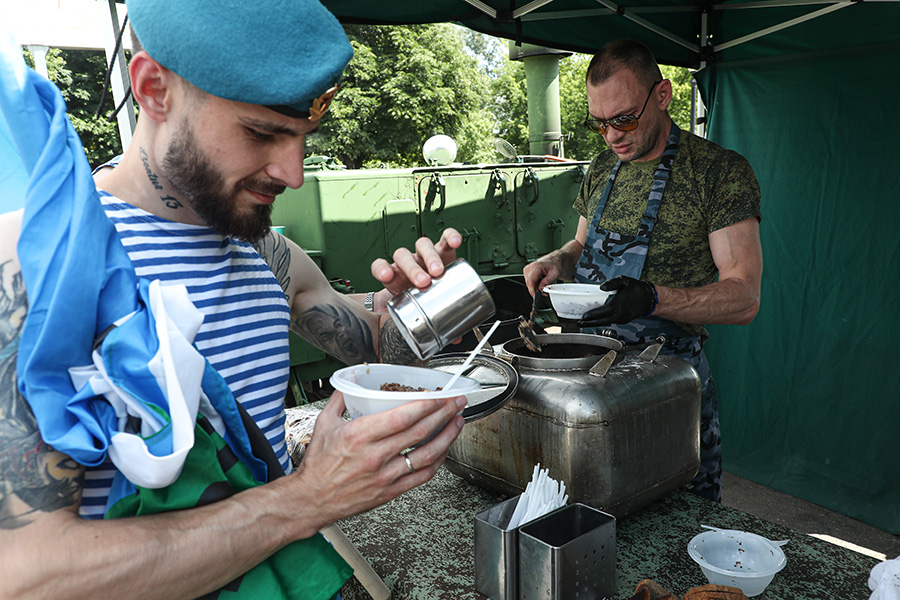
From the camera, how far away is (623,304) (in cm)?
237

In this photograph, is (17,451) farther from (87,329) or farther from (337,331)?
(337,331)

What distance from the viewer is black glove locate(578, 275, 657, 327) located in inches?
92.6

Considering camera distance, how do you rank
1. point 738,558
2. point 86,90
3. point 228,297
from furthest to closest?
1. point 86,90
2. point 738,558
3. point 228,297

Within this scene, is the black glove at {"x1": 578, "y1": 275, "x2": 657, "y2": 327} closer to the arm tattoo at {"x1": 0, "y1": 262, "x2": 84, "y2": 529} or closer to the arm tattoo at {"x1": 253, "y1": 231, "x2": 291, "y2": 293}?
the arm tattoo at {"x1": 253, "y1": 231, "x2": 291, "y2": 293}

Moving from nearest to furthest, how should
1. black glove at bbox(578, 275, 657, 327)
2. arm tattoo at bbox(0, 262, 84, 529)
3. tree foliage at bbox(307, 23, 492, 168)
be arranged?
1. arm tattoo at bbox(0, 262, 84, 529)
2. black glove at bbox(578, 275, 657, 327)
3. tree foliage at bbox(307, 23, 492, 168)

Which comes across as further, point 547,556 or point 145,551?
point 547,556

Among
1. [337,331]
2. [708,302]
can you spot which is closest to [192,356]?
[337,331]

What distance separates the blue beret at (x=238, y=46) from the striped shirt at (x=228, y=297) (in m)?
0.35

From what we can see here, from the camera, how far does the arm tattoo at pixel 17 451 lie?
2.64 feet

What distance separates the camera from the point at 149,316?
900 mm

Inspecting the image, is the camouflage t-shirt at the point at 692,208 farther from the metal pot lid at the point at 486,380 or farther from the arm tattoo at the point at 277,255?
the arm tattoo at the point at 277,255

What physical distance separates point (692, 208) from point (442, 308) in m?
1.87

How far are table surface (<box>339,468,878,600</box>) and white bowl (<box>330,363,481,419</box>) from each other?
22.3 inches

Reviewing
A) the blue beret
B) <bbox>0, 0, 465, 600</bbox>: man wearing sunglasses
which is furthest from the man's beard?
the blue beret
